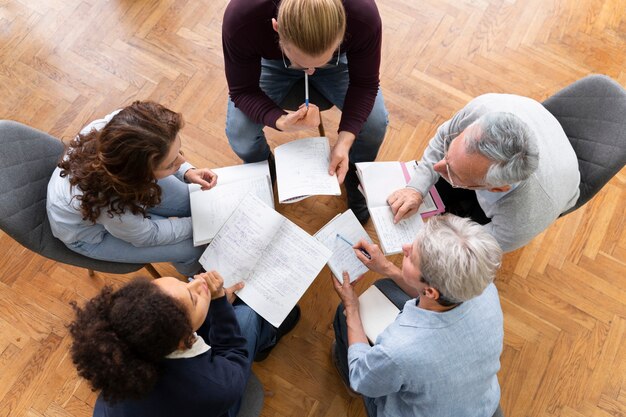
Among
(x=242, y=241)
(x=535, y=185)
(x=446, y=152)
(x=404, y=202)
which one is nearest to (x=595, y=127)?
(x=535, y=185)

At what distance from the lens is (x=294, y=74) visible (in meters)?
1.89

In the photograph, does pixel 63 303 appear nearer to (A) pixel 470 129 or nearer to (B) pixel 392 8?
(A) pixel 470 129

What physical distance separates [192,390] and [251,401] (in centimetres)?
37

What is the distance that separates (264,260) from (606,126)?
1231 millimetres

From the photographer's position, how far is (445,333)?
1.22m

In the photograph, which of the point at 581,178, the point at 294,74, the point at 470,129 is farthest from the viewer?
the point at 294,74

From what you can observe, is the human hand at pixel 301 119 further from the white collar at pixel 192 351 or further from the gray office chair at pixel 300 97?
the white collar at pixel 192 351

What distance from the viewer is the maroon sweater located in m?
1.52

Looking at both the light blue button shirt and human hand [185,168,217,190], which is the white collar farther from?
human hand [185,168,217,190]

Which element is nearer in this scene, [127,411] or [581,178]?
[127,411]

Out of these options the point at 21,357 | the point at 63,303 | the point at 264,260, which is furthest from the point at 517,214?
the point at 21,357

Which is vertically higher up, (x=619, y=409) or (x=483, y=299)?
(x=483, y=299)

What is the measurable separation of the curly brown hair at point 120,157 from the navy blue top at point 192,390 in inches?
22.1

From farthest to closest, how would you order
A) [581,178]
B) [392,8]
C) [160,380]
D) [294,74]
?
1. [392,8]
2. [294,74]
3. [581,178]
4. [160,380]
